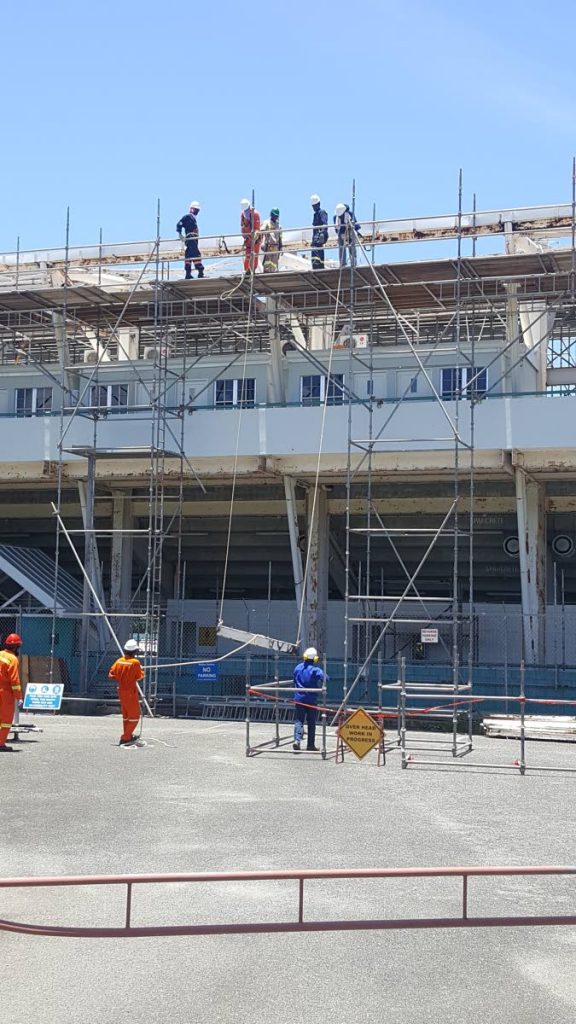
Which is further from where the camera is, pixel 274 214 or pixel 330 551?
pixel 330 551

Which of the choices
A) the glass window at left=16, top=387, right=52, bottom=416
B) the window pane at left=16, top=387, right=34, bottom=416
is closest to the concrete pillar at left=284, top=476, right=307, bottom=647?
the glass window at left=16, top=387, right=52, bottom=416

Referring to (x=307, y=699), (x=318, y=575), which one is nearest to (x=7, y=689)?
(x=307, y=699)

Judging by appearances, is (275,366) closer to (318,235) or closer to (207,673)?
(318,235)

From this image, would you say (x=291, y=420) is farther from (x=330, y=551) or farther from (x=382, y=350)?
(x=330, y=551)

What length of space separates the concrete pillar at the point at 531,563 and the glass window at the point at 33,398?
46.5ft

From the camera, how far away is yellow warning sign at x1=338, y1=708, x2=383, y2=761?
17141 millimetres

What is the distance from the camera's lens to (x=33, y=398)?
3594 centimetres

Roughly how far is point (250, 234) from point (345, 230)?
2.39m

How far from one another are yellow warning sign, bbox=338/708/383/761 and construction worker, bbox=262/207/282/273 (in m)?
15.3

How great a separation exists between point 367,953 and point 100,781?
27.2 feet

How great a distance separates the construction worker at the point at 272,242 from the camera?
29.8 metres

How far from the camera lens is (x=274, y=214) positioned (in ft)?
101

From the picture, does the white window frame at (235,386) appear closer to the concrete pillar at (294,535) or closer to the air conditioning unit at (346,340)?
the air conditioning unit at (346,340)

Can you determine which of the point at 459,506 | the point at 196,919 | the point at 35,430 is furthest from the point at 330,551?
the point at 196,919
